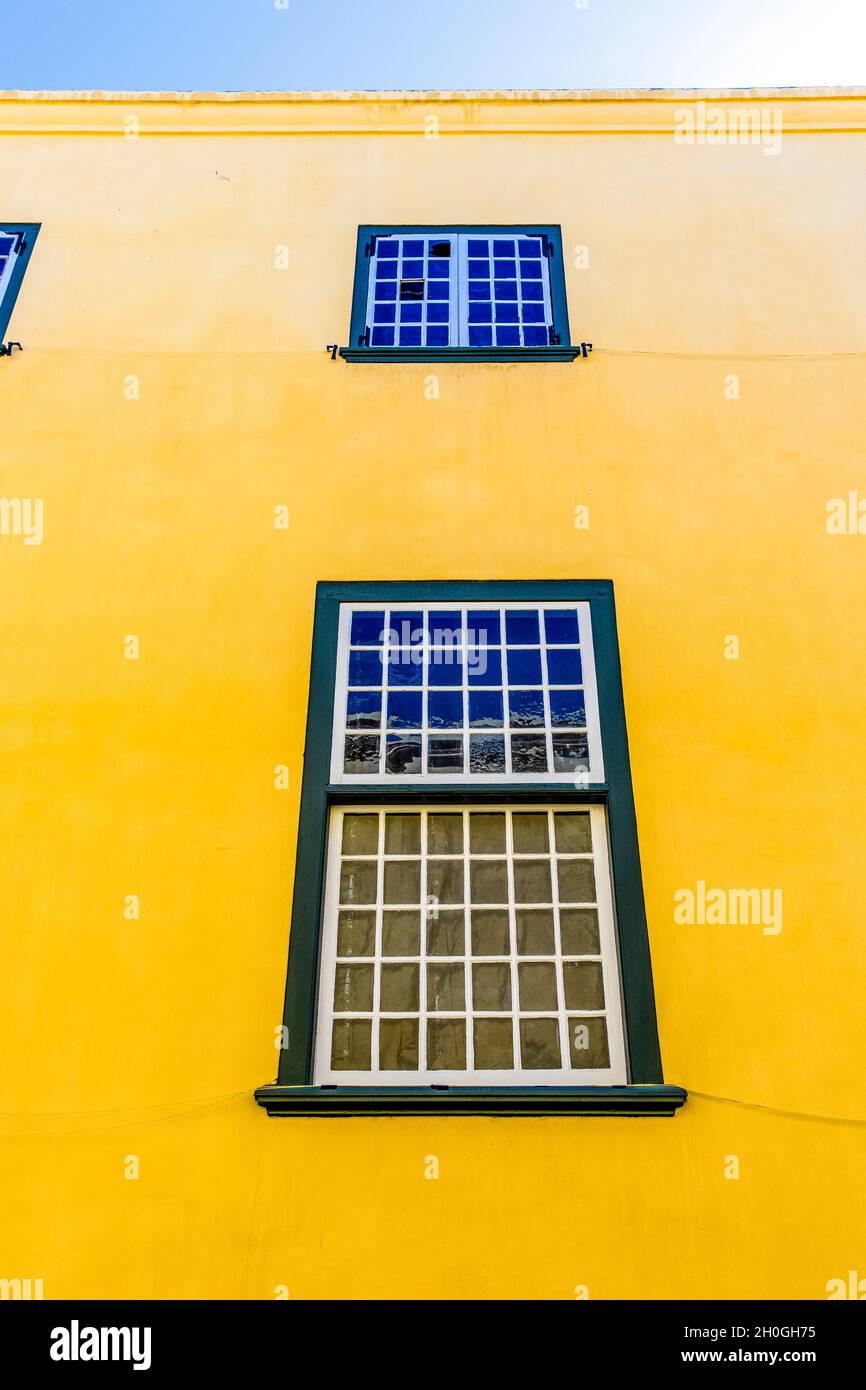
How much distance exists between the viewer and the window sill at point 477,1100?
14.6ft

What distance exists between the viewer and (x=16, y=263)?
25.5 feet

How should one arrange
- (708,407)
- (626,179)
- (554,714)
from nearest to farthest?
(554,714) → (708,407) → (626,179)

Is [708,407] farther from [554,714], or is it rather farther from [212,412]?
[212,412]

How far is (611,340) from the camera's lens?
7.21 m

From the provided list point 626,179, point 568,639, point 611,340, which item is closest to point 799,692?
point 568,639

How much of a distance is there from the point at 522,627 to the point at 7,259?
504cm

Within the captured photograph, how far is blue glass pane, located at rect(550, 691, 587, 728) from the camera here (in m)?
5.57

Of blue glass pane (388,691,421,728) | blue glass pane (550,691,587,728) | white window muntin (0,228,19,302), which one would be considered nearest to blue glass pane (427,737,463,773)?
blue glass pane (388,691,421,728)

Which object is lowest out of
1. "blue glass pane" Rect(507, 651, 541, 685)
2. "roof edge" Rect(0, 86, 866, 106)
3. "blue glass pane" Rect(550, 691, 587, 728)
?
"blue glass pane" Rect(550, 691, 587, 728)

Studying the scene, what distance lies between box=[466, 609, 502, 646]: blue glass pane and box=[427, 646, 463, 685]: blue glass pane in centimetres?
16

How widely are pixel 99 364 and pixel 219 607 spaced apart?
2.31 m

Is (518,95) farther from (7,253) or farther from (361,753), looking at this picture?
(361,753)

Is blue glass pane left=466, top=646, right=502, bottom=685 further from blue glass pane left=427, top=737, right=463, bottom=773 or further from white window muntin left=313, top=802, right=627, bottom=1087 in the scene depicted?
white window muntin left=313, top=802, right=627, bottom=1087

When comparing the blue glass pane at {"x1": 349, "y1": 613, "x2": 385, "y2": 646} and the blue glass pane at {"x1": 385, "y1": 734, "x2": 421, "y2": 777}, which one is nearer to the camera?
the blue glass pane at {"x1": 385, "y1": 734, "x2": 421, "y2": 777}
